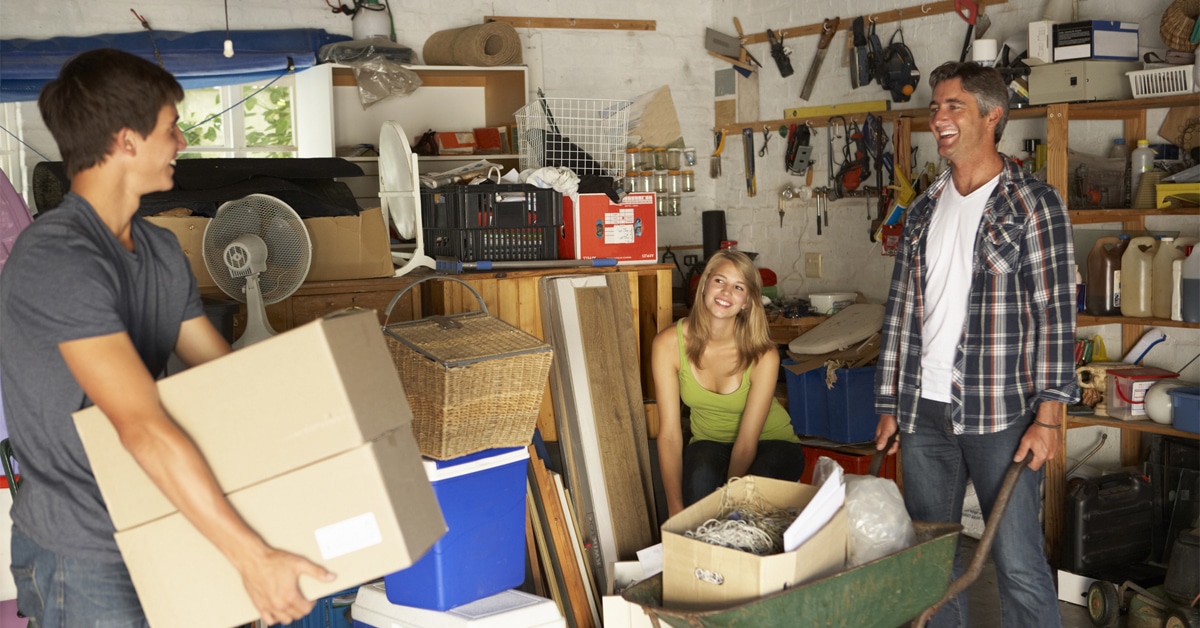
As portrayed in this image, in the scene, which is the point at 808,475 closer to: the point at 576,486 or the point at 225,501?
the point at 576,486

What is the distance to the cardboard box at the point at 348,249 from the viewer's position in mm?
3799

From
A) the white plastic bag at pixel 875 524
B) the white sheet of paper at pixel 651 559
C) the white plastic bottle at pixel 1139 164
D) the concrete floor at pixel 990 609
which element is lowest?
the concrete floor at pixel 990 609

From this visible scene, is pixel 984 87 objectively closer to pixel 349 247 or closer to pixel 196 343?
pixel 196 343

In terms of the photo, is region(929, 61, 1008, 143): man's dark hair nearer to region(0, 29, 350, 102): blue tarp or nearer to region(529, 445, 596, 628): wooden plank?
region(529, 445, 596, 628): wooden plank

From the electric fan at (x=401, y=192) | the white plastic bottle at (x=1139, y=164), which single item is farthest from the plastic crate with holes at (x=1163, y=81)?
the electric fan at (x=401, y=192)

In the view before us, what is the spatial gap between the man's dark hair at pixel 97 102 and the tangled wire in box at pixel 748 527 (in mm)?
1507

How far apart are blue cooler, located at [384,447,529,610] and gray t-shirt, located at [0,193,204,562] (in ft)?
3.89

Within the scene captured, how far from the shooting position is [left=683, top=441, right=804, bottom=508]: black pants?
11.8 ft

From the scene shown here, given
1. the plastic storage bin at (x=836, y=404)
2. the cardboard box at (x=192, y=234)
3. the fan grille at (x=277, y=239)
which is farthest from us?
the plastic storage bin at (x=836, y=404)

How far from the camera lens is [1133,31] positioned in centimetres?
445

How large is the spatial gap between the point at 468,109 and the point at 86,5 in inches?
82.8

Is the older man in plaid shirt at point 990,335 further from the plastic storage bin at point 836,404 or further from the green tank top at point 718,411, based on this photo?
the plastic storage bin at point 836,404

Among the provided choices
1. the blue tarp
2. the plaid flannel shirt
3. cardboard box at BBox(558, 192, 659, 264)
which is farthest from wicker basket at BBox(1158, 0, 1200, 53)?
the blue tarp

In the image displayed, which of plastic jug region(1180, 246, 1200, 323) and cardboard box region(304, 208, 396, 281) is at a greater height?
cardboard box region(304, 208, 396, 281)
